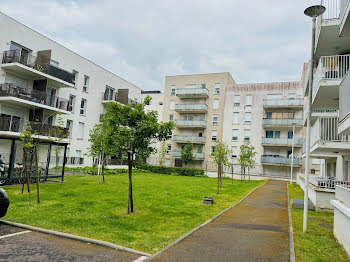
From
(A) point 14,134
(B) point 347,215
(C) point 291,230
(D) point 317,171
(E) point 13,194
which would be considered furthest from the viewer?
(D) point 317,171

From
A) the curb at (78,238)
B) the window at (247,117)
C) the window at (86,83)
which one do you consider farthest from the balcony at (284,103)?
the curb at (78,238)

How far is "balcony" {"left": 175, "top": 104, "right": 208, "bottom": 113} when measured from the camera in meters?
47.8

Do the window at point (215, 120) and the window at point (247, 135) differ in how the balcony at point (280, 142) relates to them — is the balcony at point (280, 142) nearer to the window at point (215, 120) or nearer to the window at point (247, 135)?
the window at point (247, 135)

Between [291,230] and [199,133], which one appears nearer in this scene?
[291,230]

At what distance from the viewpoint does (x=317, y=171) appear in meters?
40.2

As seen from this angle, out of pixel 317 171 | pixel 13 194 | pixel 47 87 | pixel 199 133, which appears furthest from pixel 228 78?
pixel 13 194

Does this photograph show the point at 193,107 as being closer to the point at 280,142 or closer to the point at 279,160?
the point at 280,142

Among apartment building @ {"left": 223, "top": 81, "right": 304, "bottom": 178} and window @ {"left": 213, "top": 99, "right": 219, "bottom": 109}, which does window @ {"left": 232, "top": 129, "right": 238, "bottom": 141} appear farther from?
window @ {"left": 213, "top": 99, "right": 219, "bottom": 109}

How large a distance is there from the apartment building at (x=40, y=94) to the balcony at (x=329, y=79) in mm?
14496

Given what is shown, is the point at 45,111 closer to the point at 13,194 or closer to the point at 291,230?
the point at 13,194

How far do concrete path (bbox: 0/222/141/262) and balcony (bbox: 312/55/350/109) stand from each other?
10.8 m


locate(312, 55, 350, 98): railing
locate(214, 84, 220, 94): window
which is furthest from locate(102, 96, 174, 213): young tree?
locate(214, 84, 220, 94): window

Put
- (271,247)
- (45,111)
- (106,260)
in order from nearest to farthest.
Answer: (106,260)
(271,247)
(45,111)

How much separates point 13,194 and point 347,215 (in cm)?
1412
